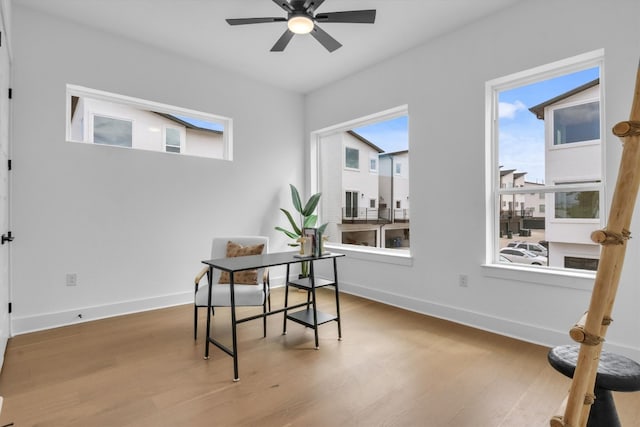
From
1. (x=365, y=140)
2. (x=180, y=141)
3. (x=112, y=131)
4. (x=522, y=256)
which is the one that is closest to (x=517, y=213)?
(x=522, y=256)

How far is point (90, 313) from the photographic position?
364cm

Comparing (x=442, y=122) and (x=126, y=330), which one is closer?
(x=126, y=330)

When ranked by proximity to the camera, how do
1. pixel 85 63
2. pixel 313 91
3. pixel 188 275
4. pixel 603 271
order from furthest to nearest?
1. pixel 313 91
2. pixel 188 275
3. pixel 85 63
4. pixel 603 271

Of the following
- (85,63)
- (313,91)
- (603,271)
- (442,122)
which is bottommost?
(603,271)

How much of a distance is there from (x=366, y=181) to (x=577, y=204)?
8.39 feet

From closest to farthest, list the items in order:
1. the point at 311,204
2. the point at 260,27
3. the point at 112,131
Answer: the point at 260,27, the point at 112,131, the point at 311,204

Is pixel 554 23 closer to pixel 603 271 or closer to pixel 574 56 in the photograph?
pixel 574 56

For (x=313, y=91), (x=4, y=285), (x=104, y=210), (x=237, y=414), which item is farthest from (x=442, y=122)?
(x=4, y=285)

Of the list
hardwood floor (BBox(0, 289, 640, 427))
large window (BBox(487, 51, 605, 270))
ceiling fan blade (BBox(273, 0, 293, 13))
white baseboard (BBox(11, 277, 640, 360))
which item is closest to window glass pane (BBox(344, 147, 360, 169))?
white baseboard (BBox(11, 277, 640, 360))

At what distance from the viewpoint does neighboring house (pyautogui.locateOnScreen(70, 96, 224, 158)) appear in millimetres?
3750

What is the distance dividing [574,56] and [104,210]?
4.79 meters

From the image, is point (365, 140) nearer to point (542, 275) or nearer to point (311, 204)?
point (311, 204)

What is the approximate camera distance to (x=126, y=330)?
3381 millimetres

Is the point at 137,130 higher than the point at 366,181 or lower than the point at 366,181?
higher
